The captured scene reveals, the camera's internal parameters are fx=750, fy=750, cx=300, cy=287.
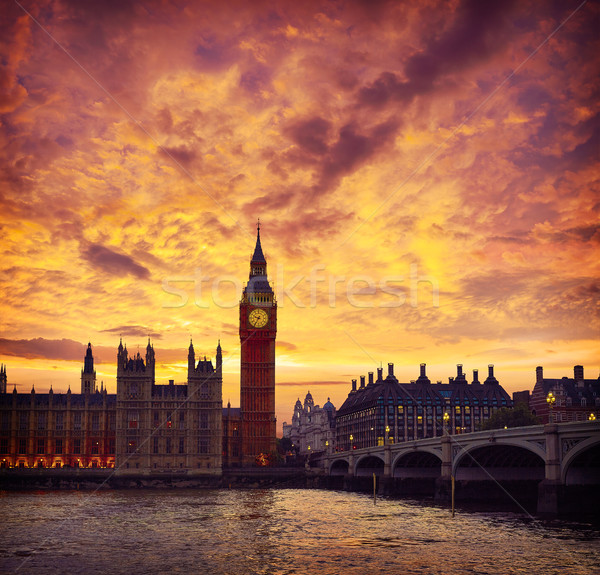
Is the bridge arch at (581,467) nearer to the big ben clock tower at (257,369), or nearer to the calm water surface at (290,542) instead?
the calm water surface at (290,542)

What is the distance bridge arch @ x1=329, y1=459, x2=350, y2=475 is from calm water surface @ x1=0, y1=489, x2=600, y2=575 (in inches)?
2958

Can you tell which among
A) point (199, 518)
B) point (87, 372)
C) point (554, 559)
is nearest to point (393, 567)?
point (554, 559)

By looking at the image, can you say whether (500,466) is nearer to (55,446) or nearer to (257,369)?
(55,446)

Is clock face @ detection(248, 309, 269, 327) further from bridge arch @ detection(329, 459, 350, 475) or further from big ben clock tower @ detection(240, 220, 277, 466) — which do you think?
bridge arch @ detection(329, 459, 350, 475)

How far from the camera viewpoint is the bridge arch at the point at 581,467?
6272cm

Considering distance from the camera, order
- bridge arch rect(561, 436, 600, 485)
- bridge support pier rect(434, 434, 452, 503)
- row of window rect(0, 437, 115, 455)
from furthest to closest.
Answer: row of window rect(0, 437, 115, 455) → bridge support pier rect(434, 434, 452, 503) → bridge arch rect(561, 436, 600, 485)

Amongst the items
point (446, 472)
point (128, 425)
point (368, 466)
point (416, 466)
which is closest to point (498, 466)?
point (446, 472)

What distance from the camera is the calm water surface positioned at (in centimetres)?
4281

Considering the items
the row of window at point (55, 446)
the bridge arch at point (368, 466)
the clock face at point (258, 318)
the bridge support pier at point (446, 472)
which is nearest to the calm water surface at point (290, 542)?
the bridge support pier at point (446, 472)

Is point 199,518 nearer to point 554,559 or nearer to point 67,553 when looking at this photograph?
point 67,553

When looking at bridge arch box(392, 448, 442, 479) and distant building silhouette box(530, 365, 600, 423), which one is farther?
distant building silhouette box(530, 365, 600, 423)

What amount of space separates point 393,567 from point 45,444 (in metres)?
132

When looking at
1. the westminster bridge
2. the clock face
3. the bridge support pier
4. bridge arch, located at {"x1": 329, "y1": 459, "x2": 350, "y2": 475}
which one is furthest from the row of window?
the bridge support pier

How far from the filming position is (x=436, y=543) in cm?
5178
